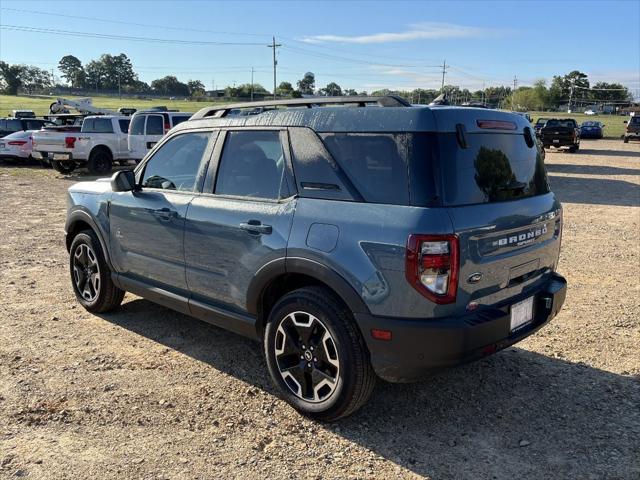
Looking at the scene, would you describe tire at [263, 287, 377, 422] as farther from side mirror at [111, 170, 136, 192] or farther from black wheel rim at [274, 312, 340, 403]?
side mirror at [111, 170, 136, 192]

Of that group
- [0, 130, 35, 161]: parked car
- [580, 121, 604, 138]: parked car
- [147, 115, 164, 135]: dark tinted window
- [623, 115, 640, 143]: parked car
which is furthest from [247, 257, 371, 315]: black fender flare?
[580, 121, 604, 138]: parked car

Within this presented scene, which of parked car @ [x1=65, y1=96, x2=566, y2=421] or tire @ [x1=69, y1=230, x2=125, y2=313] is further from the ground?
parked car @ [x1=65, y1=96, x2=566, y2=421]

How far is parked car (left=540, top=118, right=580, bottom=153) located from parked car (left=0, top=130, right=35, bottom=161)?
23.3 meters

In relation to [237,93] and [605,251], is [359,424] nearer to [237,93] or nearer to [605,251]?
[605,251]

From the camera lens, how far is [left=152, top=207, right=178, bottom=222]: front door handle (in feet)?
13.9

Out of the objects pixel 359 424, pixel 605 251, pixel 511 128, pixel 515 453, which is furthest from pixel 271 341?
pixel 605 251

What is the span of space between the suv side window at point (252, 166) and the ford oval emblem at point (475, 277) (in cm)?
125

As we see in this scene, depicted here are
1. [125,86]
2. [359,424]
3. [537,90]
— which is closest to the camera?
[359,424]

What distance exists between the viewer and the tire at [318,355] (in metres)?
3.23

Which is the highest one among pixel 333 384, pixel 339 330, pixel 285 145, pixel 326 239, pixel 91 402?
pixel 285 145

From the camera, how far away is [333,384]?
3.35 m

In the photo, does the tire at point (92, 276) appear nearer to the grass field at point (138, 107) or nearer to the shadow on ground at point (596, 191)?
the shadow on ground at point (596, 191)

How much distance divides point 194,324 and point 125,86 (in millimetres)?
148355

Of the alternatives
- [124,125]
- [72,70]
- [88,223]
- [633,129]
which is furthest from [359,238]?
[72,70]
